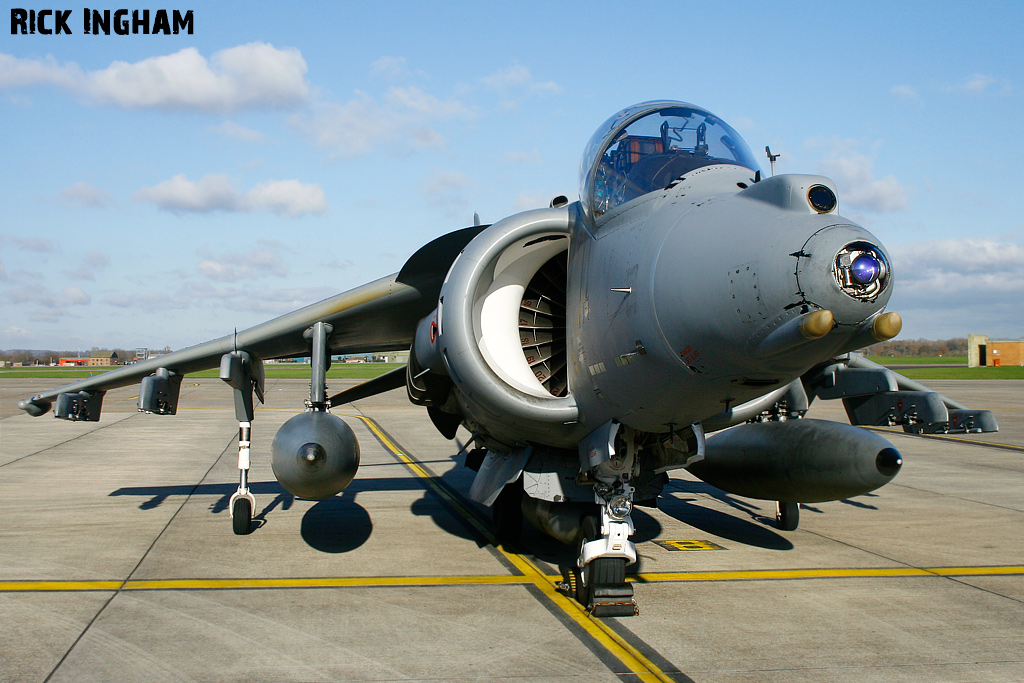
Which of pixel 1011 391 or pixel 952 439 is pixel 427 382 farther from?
pixel 1011 391

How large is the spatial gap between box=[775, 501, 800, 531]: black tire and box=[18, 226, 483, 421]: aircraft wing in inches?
186

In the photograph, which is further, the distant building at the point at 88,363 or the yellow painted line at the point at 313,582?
the distant building at the point at 88,363

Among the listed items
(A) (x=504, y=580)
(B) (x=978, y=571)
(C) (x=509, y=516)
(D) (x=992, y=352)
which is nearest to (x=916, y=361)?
(D) (x=992, y=352)

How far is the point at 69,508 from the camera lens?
31.9ft

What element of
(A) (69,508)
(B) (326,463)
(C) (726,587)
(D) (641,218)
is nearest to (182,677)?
(B) (326,463)

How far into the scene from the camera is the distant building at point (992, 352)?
241 feet

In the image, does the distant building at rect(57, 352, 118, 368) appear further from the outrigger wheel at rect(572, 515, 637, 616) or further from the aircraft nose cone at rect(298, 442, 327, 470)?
the outrigger wheel at rect(572, 515, 637, 616)

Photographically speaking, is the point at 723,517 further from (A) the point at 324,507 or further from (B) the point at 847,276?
(B) the point at 847,276

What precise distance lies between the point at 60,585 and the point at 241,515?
84.0 inches

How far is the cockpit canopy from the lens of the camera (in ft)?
15.2

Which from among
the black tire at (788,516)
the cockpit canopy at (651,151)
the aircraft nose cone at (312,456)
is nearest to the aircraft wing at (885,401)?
the black tire at (788,516)

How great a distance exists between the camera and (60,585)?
244 inches

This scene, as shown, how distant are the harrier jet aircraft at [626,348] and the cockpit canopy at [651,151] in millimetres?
16

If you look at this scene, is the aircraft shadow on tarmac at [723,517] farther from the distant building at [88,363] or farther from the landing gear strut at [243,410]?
the distant building at [88,363]
